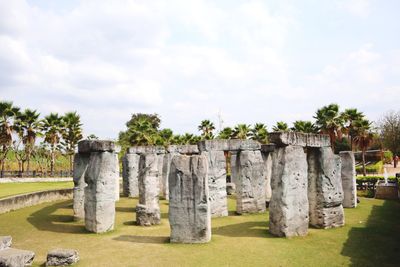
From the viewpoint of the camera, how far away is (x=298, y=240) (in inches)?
388

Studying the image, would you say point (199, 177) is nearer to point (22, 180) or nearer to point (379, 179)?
point (379, 179)

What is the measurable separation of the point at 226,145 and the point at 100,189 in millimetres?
5483

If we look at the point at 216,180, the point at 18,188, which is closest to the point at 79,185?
the point at 216,180

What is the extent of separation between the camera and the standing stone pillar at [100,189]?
11187mm

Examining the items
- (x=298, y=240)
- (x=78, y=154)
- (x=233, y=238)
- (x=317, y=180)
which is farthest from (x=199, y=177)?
(x=78, y=154)

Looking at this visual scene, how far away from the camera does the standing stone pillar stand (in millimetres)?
11187

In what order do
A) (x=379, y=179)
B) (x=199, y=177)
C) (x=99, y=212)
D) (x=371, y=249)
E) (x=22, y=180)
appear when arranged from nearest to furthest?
(x=371, y=249), (x=199, y=177), (x=99, y=212), (x=379, y=179), (x=22, y=180)

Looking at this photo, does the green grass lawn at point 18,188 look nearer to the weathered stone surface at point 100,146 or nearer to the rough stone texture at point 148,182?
the rough stone texture at point 148,182

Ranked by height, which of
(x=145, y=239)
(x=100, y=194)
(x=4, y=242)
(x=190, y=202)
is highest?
(x=100, y=194)

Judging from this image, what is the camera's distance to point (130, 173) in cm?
2120

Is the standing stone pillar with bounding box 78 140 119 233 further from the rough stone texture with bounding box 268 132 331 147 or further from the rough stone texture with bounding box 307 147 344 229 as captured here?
the rough stone texture with bounding box 307 147 344 229

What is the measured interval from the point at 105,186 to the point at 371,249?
27.4 ft

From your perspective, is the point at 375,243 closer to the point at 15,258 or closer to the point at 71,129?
the point at 15,258

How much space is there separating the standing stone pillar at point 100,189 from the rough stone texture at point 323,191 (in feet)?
23.0
